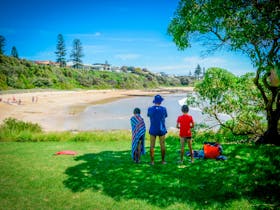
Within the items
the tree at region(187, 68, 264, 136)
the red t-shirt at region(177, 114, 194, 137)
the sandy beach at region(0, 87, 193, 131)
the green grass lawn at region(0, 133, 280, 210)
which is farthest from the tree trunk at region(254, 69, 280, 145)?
the sandy beach at region(0, 87, 193, 131)

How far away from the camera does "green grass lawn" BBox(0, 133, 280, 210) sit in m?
4.48

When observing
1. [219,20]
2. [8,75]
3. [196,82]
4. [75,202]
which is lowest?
[75,202]

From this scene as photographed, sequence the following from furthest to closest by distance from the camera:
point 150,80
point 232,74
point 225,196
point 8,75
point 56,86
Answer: point 150,80
point 56,86
point 8,75
point 232,74
point 225,196

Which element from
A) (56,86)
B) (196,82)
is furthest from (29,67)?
(196,82)

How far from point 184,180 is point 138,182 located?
1137 mm

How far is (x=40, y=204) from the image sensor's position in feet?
14.5

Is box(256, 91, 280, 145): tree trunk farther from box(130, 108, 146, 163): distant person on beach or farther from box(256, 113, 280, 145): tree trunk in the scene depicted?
box(130, 108, 146, 163): distant person on beach

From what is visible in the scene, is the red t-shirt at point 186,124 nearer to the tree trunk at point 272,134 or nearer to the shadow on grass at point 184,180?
the shadow on grass at point 184,180

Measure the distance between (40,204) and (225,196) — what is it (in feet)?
12.5

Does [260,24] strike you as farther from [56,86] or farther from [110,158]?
[56,86]

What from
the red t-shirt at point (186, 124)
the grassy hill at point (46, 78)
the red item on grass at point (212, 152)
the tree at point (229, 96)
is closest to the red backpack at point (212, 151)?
the red item on grass at point (212, 152)

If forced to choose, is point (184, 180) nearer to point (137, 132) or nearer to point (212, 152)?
point (212, 152)

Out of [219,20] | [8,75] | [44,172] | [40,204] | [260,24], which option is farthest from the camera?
[8,75]

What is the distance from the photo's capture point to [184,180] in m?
5.48
